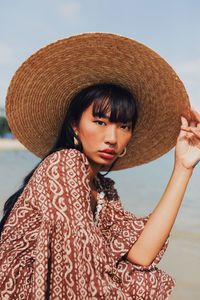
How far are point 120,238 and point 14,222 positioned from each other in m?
0.51

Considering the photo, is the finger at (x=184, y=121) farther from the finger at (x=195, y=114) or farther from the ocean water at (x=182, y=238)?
the ocean water at (x=182, y=238)

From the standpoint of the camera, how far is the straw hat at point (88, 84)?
7.36 feet

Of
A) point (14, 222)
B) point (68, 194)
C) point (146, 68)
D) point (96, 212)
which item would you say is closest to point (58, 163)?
point (68, 194)

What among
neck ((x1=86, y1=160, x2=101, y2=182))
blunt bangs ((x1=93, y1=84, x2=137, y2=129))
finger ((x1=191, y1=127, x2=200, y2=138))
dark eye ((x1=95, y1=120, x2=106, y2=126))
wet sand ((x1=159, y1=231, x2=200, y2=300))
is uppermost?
blunt bangs ((x1=93, y1=84, x2=137, y2=129))

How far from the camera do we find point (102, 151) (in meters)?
2.21

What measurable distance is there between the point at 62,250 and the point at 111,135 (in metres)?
0.57

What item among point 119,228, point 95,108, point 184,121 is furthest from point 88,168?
point 184,121

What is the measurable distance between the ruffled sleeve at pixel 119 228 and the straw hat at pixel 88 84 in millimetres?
424

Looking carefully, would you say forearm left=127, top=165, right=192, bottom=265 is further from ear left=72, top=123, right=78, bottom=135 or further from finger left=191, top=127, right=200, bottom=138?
ear left=72, top=123, right=78, bottom=135

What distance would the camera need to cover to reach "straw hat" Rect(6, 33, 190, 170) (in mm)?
2244

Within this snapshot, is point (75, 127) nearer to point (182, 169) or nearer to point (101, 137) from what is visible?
point (101, 137)

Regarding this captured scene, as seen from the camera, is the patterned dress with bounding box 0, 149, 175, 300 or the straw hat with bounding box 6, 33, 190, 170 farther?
the straw hat with bounding box 6, 33, 190, 170

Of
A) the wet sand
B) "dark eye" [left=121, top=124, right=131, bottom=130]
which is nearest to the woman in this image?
"dark eye" [left=121, top=124, right=131, bottom=130]

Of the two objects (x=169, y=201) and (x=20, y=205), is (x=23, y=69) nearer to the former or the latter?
(x=20, y=205)
